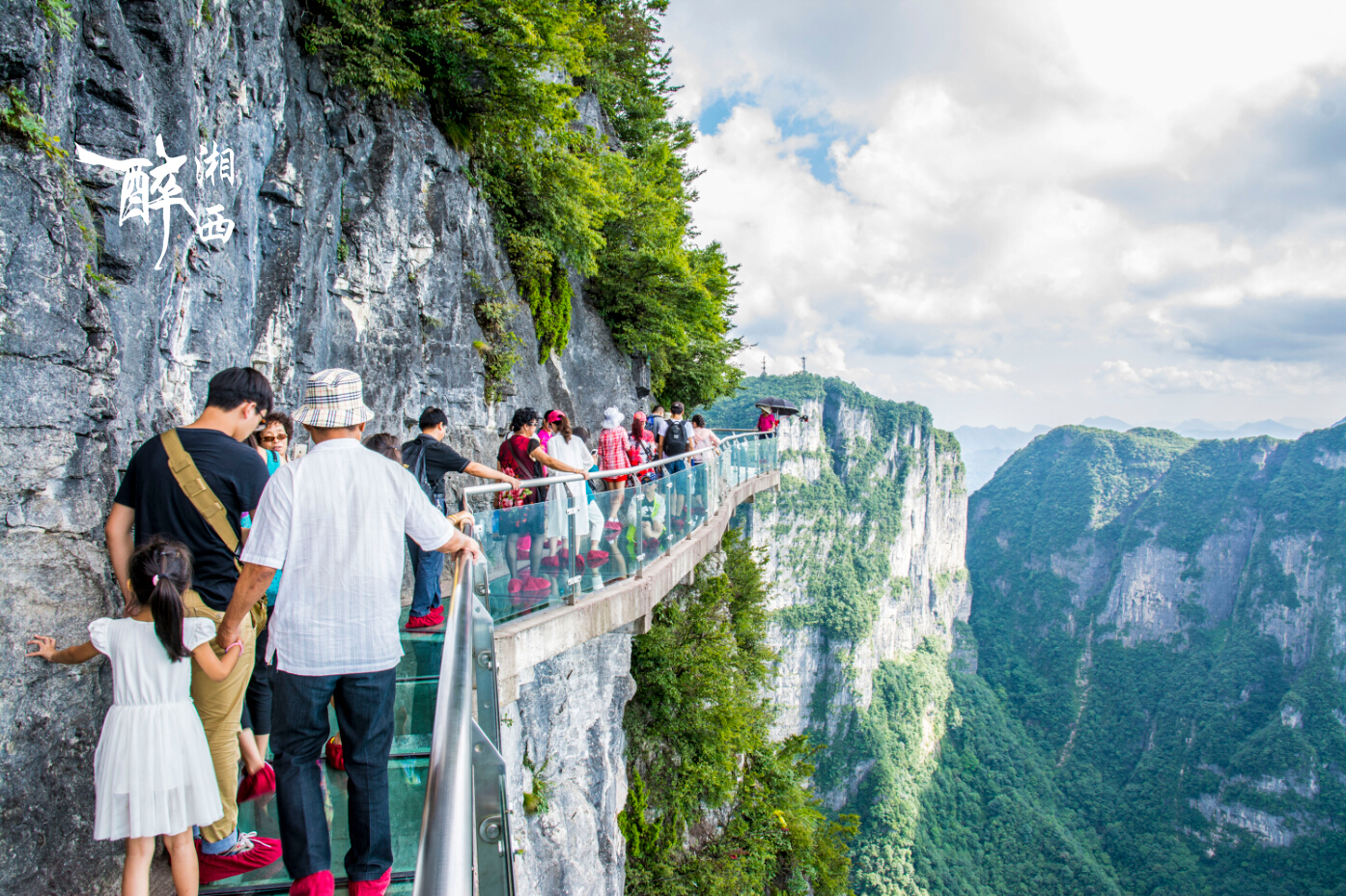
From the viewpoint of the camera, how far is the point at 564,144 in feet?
33.6

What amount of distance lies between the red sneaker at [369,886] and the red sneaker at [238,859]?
734 millimetres

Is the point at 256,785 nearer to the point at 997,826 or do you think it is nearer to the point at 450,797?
the point at 450,797

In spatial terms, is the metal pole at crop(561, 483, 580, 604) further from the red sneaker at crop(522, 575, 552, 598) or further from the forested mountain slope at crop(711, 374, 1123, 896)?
the forested mountain slope at crop(711, 374, 1123, 896)

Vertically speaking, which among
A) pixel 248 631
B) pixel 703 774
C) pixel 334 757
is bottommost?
pixel 703 774

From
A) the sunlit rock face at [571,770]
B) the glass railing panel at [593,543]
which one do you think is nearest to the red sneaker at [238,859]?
the sunlit rock face at [571,770]

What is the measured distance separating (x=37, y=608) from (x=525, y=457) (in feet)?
10.8

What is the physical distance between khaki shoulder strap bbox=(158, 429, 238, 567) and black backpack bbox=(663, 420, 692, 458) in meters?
7.72

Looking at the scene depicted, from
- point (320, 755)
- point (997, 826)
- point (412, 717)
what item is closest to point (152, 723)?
point (320, 755)

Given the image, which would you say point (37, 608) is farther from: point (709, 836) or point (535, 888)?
point (709, 836)

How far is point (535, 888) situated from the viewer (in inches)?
234

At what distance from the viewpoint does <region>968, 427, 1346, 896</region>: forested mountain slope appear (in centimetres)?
5438

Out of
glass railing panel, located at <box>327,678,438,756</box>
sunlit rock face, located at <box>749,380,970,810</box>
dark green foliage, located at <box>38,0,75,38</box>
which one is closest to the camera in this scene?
dark green foliage, located at <box>38,0,75,38</box>

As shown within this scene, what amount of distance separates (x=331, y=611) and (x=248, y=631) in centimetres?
88

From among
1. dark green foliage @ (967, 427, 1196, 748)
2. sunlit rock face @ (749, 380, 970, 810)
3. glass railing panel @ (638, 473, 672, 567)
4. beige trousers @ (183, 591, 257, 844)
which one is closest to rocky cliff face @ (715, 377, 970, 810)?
sunlit rock face @ (749, 380, 970, 810)
